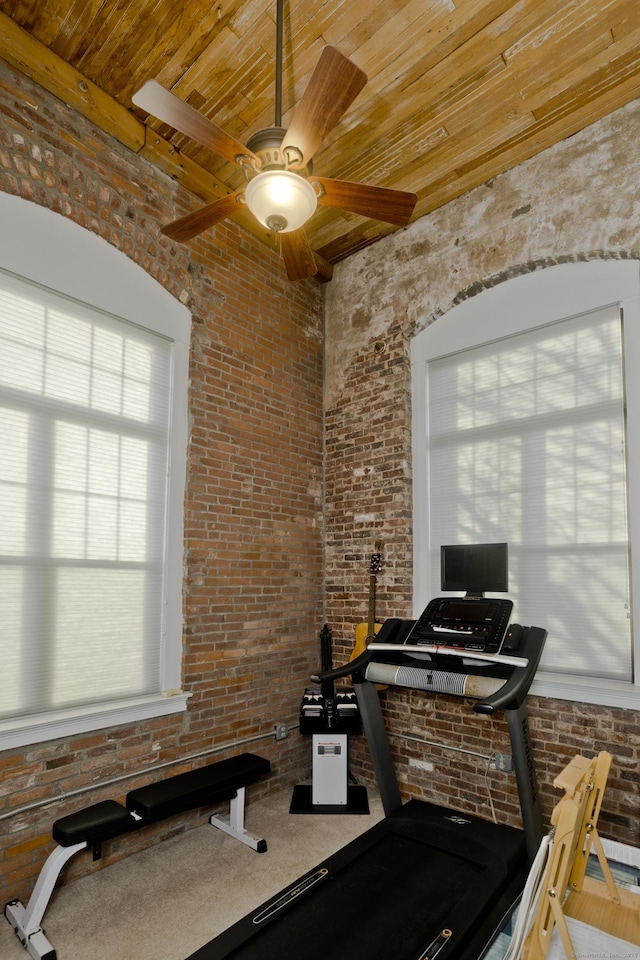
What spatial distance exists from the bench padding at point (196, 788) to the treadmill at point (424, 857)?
0.85m

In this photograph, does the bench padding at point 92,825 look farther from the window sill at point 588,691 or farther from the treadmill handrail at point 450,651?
the window sill at point 588,691

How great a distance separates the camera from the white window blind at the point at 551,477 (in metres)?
3.87

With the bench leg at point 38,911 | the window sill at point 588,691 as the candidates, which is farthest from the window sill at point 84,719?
the window sill at point 588,691

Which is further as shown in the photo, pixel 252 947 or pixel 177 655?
pixel 177 655

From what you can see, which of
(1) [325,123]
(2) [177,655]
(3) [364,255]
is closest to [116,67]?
(1) [325,123]

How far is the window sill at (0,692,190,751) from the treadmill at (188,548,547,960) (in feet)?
3.64

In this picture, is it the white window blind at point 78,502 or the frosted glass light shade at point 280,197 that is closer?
the frosted glass light shade at point 280,197

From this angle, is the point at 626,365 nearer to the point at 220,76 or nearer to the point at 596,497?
the point at 596,497

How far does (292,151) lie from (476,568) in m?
2.63

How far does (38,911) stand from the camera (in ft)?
9.52

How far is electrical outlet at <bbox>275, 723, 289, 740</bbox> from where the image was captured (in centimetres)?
470

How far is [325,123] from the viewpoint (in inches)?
105

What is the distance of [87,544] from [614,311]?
380 centimetres

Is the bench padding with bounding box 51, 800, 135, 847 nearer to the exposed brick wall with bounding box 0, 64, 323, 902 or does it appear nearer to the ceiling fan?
the exposed brick wall with bounding box 0, 64, 323, 902
